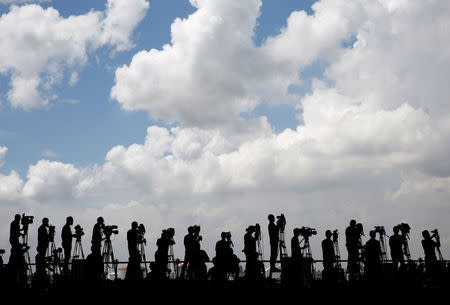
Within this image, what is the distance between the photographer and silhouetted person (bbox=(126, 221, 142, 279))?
727 inches

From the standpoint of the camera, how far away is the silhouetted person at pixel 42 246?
17906mm

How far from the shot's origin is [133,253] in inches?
727

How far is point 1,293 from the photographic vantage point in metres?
15.0

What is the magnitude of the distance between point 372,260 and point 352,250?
6.51 feet

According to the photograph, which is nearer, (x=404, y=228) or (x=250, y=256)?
(x=250, y=256)

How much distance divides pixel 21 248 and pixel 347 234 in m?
13.3

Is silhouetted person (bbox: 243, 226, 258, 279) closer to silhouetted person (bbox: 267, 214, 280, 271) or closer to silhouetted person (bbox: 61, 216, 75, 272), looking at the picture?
silhouetted person (bbox: 267, 214, 280, 271)

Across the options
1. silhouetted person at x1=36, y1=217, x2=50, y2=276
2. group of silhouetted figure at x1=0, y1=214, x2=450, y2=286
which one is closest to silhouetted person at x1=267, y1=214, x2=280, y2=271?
group of silhouetted figure at x1=0, y1=214, x2=450, y2=286

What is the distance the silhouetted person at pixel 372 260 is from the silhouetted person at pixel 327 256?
4.89ft

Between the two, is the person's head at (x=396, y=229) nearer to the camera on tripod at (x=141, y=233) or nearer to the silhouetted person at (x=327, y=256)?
the silhouetted person at (x=327, y=256)

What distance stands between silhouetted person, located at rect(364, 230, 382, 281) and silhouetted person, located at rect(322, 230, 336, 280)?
149 cm

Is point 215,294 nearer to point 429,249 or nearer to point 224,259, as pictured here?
point 224,259

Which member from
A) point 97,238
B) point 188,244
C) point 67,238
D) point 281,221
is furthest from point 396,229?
point 67,238

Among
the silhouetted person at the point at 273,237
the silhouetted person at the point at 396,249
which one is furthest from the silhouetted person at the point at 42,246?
the silhouetted person at the point at 396,249
